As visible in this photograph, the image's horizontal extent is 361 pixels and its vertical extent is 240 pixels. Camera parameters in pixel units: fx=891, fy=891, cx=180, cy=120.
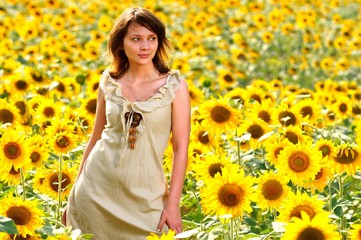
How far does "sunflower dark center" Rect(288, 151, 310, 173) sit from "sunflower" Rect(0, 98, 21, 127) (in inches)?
62.1

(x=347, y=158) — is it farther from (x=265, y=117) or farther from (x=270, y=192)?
(x=265, y=117)

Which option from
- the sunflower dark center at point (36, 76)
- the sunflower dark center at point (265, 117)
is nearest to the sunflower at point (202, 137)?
the sunflower dark center at point (265, 117)

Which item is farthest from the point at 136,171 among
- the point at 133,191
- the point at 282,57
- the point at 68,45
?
the point at 282,57

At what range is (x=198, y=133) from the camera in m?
3.95

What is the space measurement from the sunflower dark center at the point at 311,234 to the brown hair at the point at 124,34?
1.04 m

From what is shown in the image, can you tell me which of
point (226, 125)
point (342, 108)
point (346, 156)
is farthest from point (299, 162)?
point (342, 108)

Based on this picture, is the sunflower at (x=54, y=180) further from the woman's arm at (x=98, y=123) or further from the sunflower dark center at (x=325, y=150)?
the sunflower dark center at (x=325, y=150)

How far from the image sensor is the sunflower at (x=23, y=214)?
2.58 metres

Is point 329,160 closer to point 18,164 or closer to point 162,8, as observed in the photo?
point 18,164

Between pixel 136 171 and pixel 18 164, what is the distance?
1.64 feet

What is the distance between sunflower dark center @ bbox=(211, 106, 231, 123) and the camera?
145 inches

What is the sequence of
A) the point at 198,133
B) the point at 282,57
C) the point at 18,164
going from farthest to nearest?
the point at 282,57 < the point at 198,133 < the point at 18,164

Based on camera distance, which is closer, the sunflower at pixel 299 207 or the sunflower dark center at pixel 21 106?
the sunflower at pixel 299 207

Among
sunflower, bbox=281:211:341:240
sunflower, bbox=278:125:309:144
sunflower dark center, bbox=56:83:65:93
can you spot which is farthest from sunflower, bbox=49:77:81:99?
sunflower, bbox=281:211:341:240
